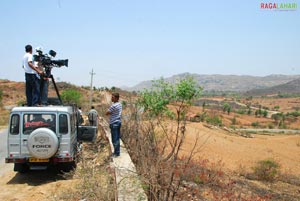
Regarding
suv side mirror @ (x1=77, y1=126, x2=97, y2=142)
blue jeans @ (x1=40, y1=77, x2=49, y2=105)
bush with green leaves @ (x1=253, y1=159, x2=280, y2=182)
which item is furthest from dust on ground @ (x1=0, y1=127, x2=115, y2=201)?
bush with green leaves @ (x1=253, y1=159, x2=280, y2=182)

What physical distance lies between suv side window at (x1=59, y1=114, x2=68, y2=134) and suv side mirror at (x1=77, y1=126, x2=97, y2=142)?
6.45ft

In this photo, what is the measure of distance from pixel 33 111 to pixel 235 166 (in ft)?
42.0

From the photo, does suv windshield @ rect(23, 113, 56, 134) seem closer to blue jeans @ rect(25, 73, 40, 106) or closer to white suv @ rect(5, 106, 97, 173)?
white suv @ rect(5, 106, 97, 173)

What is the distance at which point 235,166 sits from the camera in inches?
712

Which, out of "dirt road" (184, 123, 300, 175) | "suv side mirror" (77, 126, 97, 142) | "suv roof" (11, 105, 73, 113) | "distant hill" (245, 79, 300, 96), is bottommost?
"dirt road" (184, 123, 300, 175)

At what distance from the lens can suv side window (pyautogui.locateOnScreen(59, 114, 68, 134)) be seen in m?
8.61

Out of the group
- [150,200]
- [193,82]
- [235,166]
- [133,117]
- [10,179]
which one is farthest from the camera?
[235,166]

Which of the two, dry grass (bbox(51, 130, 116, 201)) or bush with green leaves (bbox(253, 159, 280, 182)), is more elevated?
dry grass (bbox(51, 130, 116, 201))

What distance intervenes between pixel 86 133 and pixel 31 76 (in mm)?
2568

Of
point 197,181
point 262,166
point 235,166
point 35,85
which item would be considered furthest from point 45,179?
point 235,166

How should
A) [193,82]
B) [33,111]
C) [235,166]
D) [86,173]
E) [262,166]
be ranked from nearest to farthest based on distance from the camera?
[86,173]
[33,111]
[193,82]
[262,166]
[235,166]

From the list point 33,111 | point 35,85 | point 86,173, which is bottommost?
point 86,173

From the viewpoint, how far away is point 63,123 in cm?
864

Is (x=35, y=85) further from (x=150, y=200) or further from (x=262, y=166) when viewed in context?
(x=262, y=166)
